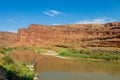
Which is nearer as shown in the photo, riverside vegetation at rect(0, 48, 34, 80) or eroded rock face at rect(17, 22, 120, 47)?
riverside vegetation at rect(0, 48, 34, 80)

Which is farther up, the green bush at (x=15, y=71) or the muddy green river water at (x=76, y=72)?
the green bush at (x=15, y=71)

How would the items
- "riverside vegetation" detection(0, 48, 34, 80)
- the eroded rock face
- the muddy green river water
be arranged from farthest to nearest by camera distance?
the eroded rock face → the muddy green river water → "riverside vegetation" detection(0, 48, 34, 80)

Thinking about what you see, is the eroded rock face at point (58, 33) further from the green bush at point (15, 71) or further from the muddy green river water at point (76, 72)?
the green bush at point (15, 71)

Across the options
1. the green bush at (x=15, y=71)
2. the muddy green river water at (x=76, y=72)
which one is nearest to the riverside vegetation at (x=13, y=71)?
the green bush at (x=15, y=71)

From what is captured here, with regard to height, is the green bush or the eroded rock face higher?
the eroded rock face

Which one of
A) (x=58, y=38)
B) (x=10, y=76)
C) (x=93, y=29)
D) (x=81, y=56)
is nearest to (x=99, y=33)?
(x=93, y=29)

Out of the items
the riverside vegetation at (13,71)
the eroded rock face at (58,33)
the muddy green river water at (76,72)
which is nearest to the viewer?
the riverside vegetation at (13,71)

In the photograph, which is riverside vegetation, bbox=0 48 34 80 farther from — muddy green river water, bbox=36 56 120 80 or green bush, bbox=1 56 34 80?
muddy green river water, bbox=36 56 120 80

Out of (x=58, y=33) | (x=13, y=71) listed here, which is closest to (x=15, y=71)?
(x=13, y=71)

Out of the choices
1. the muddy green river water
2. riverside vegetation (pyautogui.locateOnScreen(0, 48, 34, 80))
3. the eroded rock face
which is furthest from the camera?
the eroded rock face

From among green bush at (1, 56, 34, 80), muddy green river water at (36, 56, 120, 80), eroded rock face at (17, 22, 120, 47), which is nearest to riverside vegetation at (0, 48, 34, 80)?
green bush at (1, 56, 34, 80)

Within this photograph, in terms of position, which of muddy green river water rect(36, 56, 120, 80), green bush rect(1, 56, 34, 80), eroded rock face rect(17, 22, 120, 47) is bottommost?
muddy green river water rect(36, 56, 120, 80)

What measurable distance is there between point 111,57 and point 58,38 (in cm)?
8026

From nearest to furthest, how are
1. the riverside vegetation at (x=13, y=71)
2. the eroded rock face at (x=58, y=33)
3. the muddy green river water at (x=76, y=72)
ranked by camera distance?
the riverside vegetation at (x=13, y=71) → the muddy green river water at (x=76, y=72) → the eroded rock face at (x=58, y=33)
